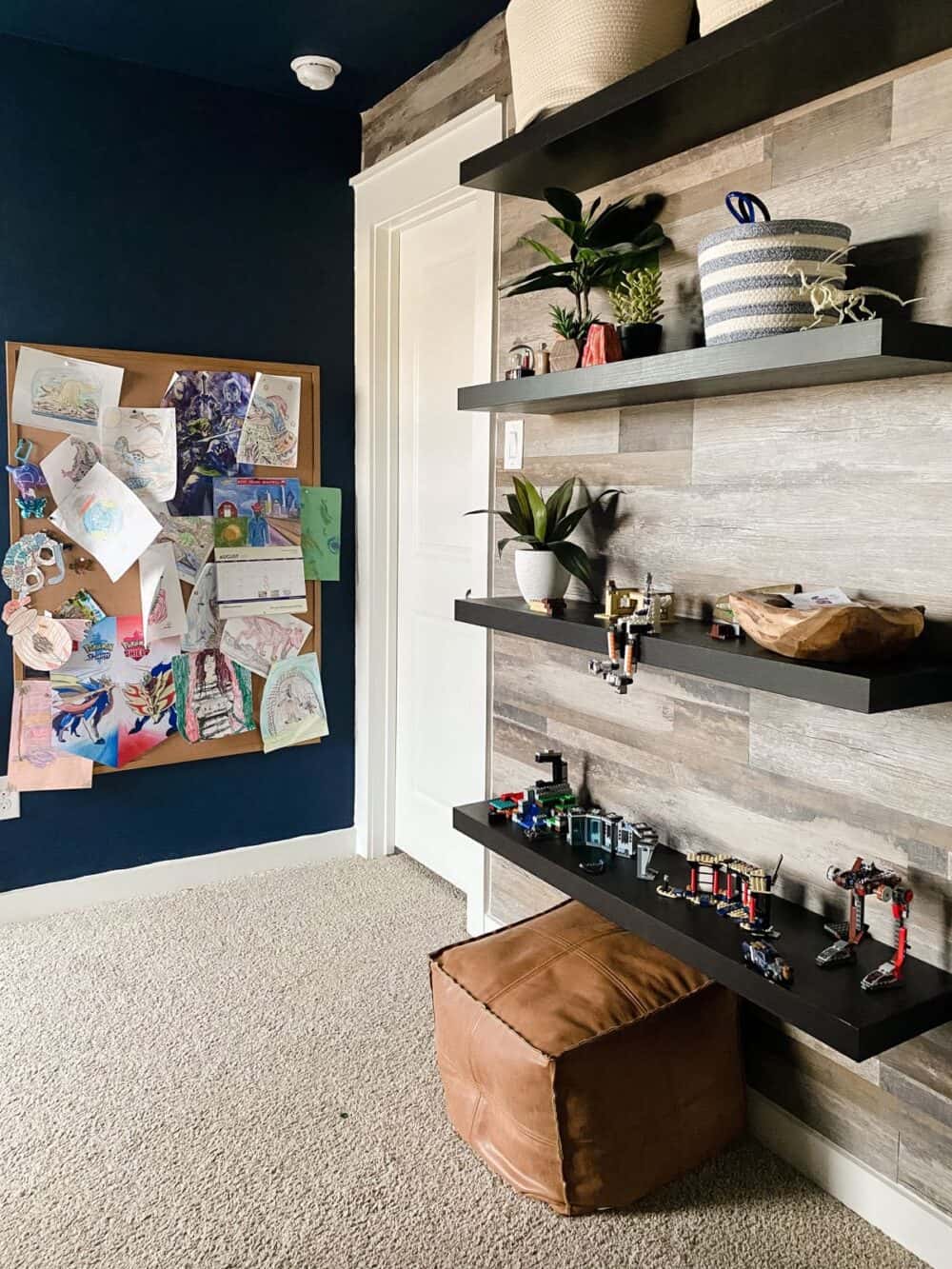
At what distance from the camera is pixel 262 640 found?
3076 millimetres

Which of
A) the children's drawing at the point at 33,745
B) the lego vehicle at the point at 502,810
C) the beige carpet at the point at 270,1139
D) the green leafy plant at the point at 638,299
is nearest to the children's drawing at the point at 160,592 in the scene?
the children's drawing at the point at 33,745

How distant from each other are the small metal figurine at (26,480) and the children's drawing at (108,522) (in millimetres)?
68

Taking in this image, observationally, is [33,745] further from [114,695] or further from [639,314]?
[639,314]

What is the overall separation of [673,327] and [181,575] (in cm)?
164

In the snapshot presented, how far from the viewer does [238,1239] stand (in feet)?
5.35

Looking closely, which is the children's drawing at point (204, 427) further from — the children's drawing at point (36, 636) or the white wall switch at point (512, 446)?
the white wall switch at point (512, 446)

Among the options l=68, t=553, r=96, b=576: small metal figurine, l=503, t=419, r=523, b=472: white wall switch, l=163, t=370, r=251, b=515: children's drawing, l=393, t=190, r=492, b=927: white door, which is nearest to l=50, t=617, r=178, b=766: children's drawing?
l=68, t=553, r=96, b=576: small metal figurine

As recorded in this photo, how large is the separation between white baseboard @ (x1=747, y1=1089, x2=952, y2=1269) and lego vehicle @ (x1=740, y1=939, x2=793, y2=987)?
445mm

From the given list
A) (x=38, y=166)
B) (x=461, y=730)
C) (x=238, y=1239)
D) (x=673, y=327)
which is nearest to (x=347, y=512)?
(x=461, y=730)

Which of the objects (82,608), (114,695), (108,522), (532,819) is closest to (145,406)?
(108,522)

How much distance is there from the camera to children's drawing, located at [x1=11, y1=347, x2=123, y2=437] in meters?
2.64

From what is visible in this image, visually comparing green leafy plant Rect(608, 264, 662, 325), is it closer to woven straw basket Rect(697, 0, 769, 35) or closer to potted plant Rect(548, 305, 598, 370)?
potted plant Rect(548, 305, 598, 370)

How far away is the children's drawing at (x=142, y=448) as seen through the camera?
2.76m

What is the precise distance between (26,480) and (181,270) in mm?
746
